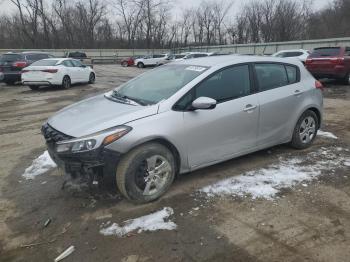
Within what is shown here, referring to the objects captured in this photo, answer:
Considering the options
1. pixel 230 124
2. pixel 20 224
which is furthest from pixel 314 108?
pixel 20 224

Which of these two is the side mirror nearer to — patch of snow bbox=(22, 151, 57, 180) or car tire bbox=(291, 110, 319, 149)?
car tire bbox=(291, 110, 319, 149)

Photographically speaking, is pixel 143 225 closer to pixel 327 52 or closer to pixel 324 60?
pixel 324 60

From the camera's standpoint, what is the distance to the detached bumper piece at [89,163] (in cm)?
407

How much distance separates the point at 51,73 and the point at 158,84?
40.6ft

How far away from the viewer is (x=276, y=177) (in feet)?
16.8

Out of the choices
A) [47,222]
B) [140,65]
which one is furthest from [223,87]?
[140,65]

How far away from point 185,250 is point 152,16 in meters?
76.6

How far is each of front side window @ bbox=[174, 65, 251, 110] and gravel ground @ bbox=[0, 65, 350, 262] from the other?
105cm

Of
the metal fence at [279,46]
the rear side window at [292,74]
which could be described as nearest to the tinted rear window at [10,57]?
the rear side window at [292,74]

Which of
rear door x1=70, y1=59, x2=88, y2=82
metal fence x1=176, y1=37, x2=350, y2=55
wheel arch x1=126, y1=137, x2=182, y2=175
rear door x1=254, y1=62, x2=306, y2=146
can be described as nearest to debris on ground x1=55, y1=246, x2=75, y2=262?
wheel arch x1=126, y1=137, x2=182, y2=175

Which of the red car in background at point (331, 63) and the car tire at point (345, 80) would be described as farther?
the car tire at point (345, 80)

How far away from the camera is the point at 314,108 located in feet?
20.9

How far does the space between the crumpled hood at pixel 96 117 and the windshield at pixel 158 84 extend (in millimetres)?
270

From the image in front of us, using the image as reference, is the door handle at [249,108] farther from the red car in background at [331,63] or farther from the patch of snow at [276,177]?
the red car in background at [331,63]
